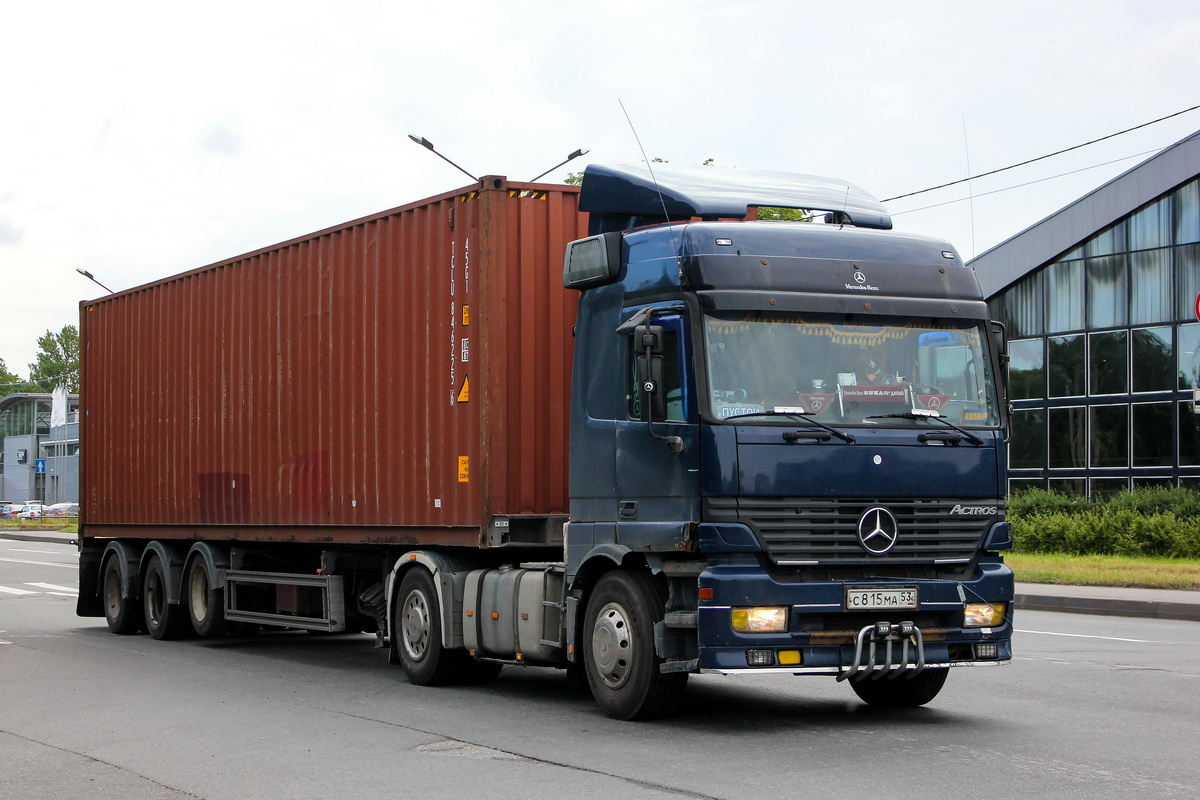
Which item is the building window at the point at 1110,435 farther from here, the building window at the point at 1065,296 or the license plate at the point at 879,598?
the license plate at the point at 879,598

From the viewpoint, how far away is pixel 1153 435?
109ft

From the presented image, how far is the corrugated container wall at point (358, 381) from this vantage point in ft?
35.5

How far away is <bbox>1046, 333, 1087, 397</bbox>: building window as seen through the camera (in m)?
35.3

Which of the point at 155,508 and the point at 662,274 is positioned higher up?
the point at 662,274

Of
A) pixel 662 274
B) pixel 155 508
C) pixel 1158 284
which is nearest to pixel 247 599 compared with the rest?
pixel 155 508

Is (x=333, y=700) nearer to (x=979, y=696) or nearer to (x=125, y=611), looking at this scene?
(x=979, y=696)

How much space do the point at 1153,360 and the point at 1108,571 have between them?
37.1 feet

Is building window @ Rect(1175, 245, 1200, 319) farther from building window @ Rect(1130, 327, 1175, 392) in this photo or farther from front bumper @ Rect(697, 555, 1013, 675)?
front bumper @ Rect(697, 555, 1013, 675)

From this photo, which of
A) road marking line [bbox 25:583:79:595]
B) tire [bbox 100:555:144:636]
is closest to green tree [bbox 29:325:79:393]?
road marking line [bbox 25:583:79:595]

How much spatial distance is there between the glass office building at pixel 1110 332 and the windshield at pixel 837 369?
2372 centimetres

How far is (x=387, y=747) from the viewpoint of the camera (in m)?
8.28

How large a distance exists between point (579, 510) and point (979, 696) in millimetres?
3272

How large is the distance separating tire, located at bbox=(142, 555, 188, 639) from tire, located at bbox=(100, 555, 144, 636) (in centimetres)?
20

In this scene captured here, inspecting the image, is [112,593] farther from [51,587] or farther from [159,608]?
[51,587]
